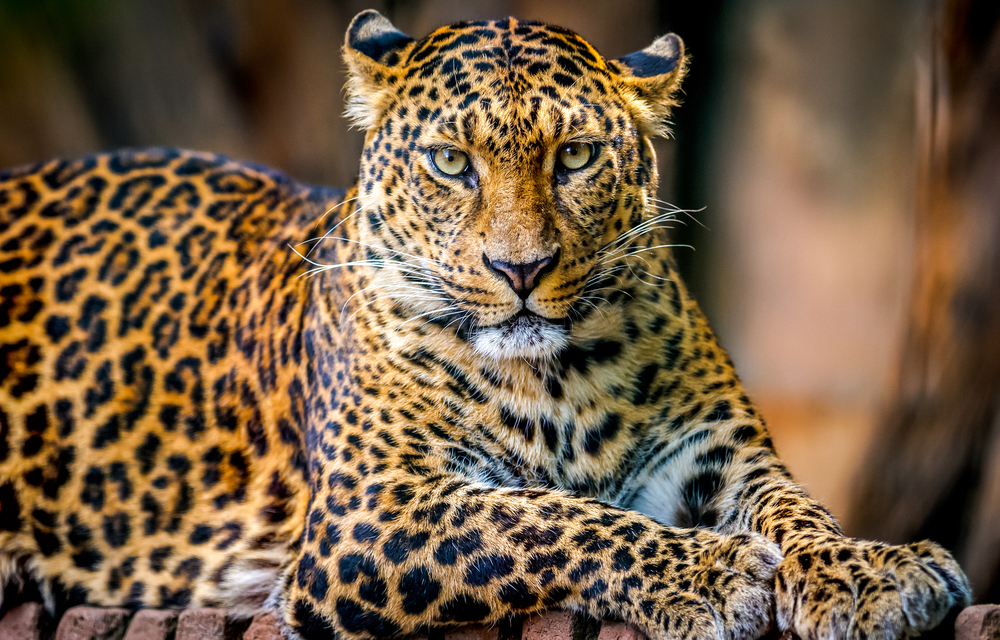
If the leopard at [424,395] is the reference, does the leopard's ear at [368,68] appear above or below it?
above

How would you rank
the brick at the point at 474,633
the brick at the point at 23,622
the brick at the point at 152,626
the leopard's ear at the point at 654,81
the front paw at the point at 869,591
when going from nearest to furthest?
the front paw at the point at 869,591, the brick at the point at 474,633, the leopard's ear at the point at 654,81, the brick at the point at 152,626, the brick at the point at 23,622

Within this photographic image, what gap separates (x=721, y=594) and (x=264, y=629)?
204 centimetres

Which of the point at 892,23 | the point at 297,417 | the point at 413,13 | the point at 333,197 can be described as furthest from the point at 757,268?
the point at 297,417

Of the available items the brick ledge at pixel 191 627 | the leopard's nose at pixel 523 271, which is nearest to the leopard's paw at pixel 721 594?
the brick ledge at pixel 191 627

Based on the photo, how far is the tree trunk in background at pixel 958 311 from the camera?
6902 mm

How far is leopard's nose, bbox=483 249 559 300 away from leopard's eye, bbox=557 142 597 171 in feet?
1.33

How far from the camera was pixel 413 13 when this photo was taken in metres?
9.27

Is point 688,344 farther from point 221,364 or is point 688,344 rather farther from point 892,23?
point 892,23

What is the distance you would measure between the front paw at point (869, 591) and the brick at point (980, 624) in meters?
0.06

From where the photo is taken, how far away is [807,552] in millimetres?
3439

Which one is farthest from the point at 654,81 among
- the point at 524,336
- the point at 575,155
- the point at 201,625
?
the point at 201,625

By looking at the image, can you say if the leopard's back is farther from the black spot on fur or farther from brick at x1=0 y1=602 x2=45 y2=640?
the black spot on fur

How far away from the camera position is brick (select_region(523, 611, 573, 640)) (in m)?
3.61

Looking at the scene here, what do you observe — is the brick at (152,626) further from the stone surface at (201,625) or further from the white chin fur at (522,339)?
the white chin fur at (522,339)
